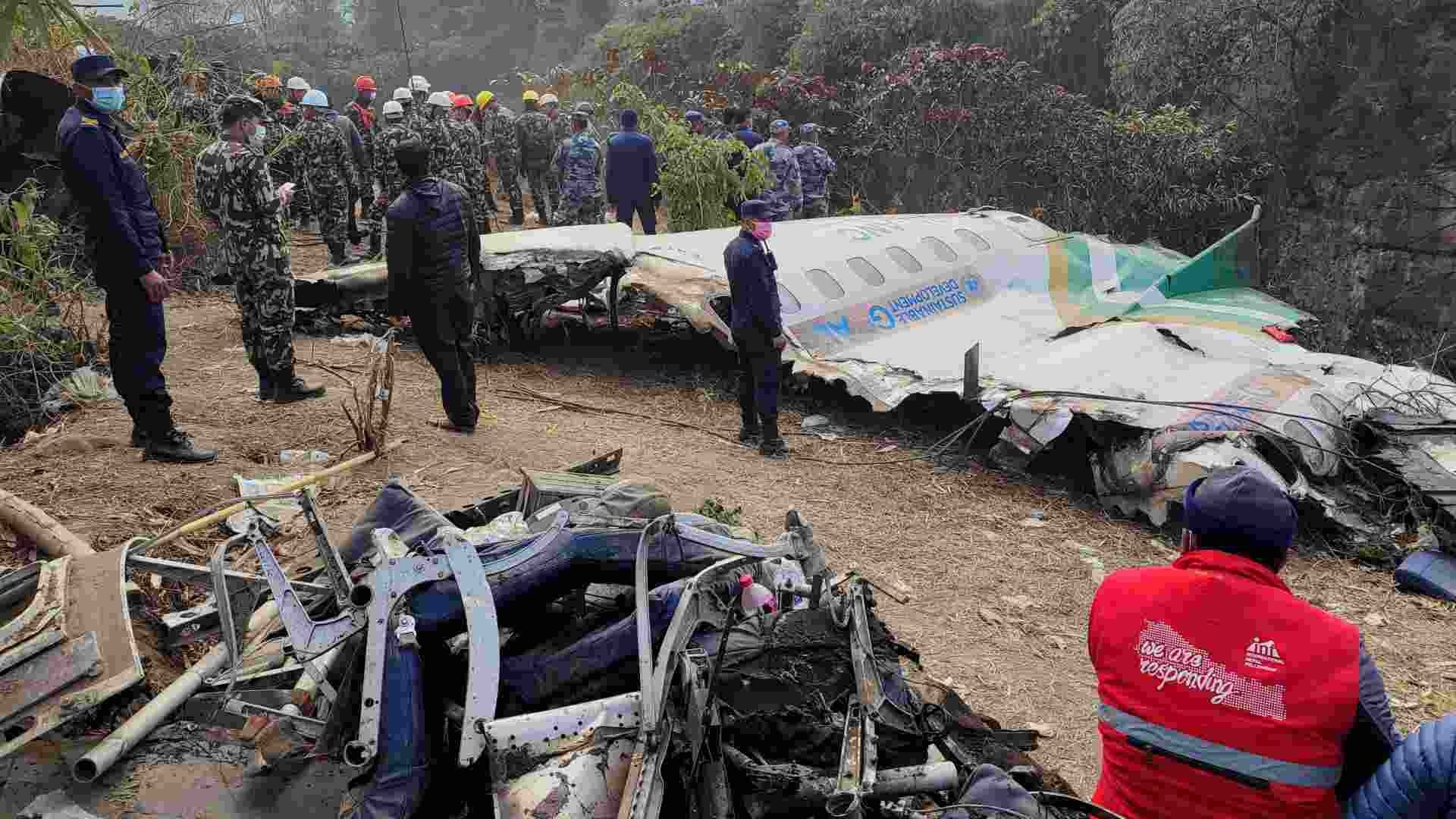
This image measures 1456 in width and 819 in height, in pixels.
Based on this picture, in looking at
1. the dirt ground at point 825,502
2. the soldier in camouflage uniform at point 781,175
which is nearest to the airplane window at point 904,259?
the soldier in camouflage uniform at point 781,175

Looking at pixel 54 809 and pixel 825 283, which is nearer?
pixel 54 809

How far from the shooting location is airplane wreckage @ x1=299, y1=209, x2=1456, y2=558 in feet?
23.6

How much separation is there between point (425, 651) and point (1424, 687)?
17.3 ft

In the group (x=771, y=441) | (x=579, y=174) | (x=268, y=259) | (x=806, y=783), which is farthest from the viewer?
(x=579, y=174)

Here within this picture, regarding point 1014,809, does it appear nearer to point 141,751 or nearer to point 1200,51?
point 141,751

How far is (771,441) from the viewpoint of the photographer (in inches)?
323

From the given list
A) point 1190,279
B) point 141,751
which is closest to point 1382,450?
point 1190,279

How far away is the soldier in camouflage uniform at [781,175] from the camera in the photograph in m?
13.6

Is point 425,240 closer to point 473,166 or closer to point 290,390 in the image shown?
point 290,390


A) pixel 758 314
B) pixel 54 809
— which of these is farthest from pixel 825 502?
pixel 54 809

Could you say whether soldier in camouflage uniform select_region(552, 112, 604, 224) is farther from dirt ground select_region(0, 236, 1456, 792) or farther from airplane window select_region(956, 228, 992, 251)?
dirt ground select_region(0, 236, 1456, 792)

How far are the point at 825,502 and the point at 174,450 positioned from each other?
4331 mm

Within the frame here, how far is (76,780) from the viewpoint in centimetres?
292

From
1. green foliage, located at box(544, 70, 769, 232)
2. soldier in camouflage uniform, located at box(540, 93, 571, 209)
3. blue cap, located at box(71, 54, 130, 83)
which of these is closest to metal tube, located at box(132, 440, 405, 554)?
blue cap, located at box(71, 54, 130, 83)
